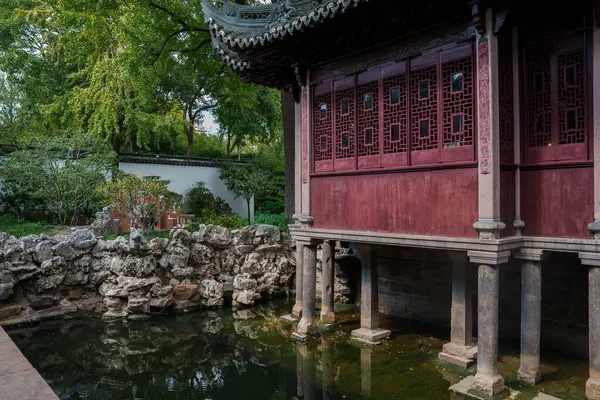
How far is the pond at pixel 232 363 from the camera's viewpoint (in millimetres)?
5391

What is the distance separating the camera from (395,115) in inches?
232

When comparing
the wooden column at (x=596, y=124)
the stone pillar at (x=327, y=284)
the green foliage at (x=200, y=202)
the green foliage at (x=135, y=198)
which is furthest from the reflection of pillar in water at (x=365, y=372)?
the green foliage at (x=200, y=202)

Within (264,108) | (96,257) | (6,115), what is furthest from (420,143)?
(6,115)

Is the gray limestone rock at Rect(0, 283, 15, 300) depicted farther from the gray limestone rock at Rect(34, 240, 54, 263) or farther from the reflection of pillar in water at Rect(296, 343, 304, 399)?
the reflection of pillar in water at Rect(296, 343, 304, 399)

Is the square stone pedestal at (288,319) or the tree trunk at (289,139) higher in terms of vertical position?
the tree trunk at (289,139)

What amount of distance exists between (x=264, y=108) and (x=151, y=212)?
11.2 metres

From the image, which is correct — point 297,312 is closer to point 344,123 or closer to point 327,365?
point 327,365

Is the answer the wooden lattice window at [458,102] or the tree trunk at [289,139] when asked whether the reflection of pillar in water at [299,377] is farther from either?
the tree trunk at [289,139]

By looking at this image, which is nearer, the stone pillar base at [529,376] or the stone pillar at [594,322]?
the stone pillar at [594,322]

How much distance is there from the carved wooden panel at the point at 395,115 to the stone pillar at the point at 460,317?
170 centimetres

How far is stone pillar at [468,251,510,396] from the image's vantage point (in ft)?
16.1

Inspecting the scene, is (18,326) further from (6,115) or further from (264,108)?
(6,115)

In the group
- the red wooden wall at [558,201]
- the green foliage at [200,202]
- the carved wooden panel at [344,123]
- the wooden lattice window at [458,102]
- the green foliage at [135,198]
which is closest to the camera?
the red wooden wall at [558,201]

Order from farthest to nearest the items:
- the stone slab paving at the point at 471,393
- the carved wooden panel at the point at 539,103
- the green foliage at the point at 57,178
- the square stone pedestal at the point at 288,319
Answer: the green foliage at the point at 57,178 → the square stone pedestal at the point at 288,319 → the carved wooden panel at the point at 539,103 → the stone slab paving at the point at 471,393
